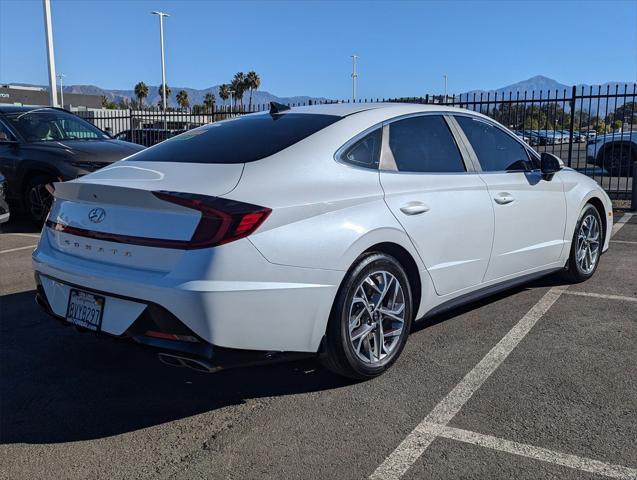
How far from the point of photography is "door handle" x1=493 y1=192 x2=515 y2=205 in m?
4.53

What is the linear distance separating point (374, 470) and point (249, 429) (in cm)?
72

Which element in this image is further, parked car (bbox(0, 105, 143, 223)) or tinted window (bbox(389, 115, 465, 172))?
parked car (bbox(0, 105, 143, 223))

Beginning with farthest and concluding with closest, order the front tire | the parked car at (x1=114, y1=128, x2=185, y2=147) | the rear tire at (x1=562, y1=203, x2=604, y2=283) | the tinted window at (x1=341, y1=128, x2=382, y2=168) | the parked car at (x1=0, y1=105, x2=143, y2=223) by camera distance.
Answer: the parked car at (x1=114, y1=128, x2=185, y2=147) < the parked car at (x1=0, y1=105, x2=143, y2=223) < the rear tire at (x1=562, y1=203, x2=604, y2=283) < the tinted window at (x1=341, y1=128, x2=382, y2=168) < the front tire

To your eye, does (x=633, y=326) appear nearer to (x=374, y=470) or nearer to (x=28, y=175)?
(x=374, y=470)

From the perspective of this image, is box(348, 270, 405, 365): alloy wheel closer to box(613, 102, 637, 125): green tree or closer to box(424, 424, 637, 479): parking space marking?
box(424, 424, 637, 479): parking space marking

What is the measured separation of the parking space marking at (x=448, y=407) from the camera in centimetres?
278

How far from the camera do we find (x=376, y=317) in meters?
3.63

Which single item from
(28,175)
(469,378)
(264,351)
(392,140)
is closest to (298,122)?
(392,140)

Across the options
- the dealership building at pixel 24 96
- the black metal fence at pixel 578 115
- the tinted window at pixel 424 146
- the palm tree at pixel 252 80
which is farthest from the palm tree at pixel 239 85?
→ the tinted window at pixel 424 146

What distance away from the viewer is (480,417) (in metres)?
3.21

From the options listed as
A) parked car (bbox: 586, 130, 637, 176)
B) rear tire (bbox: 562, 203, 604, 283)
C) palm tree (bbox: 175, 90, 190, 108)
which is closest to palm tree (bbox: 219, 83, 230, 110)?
palm tree (bbox: 175, 90, 190, 108)

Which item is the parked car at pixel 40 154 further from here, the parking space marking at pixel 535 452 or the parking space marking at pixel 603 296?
the parking space marking at pixel 535 452

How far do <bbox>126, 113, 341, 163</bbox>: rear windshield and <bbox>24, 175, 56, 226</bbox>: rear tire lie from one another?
17.3 feet

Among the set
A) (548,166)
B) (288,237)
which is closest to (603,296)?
(548,166)
